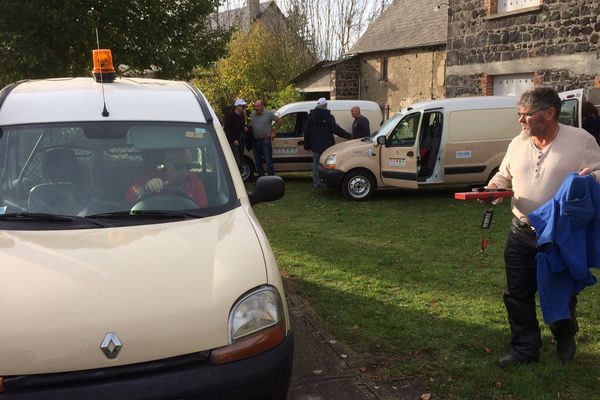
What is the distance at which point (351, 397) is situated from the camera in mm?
3627

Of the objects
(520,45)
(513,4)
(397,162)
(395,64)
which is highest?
(513,4)

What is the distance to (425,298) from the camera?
5.38 m

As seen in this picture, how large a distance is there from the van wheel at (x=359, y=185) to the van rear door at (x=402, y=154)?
29cm

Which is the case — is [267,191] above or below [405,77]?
below

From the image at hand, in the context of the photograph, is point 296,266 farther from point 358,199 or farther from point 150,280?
point 358,199

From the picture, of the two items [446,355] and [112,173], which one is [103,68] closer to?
[112,173]

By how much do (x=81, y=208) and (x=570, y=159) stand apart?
3.09 metres

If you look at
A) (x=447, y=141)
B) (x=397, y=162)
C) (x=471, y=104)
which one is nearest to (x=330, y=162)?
(x=397, y=162)

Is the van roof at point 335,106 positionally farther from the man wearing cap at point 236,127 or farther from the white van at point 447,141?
the white van at point 447,141

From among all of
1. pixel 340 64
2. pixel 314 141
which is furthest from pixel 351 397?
pixel 340 64

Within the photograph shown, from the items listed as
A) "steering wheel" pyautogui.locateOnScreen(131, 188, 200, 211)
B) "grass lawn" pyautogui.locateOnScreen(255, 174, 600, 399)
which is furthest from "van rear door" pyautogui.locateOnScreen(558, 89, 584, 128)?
"steering wheel" pyautogui.locateOnScreen(131, 188, 200, 211)

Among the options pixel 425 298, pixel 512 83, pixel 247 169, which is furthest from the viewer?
pixel 512 83

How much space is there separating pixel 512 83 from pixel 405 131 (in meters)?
6.12

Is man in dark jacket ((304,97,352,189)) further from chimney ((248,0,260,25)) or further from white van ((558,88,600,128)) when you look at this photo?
chimney ((248,0,260,25))
